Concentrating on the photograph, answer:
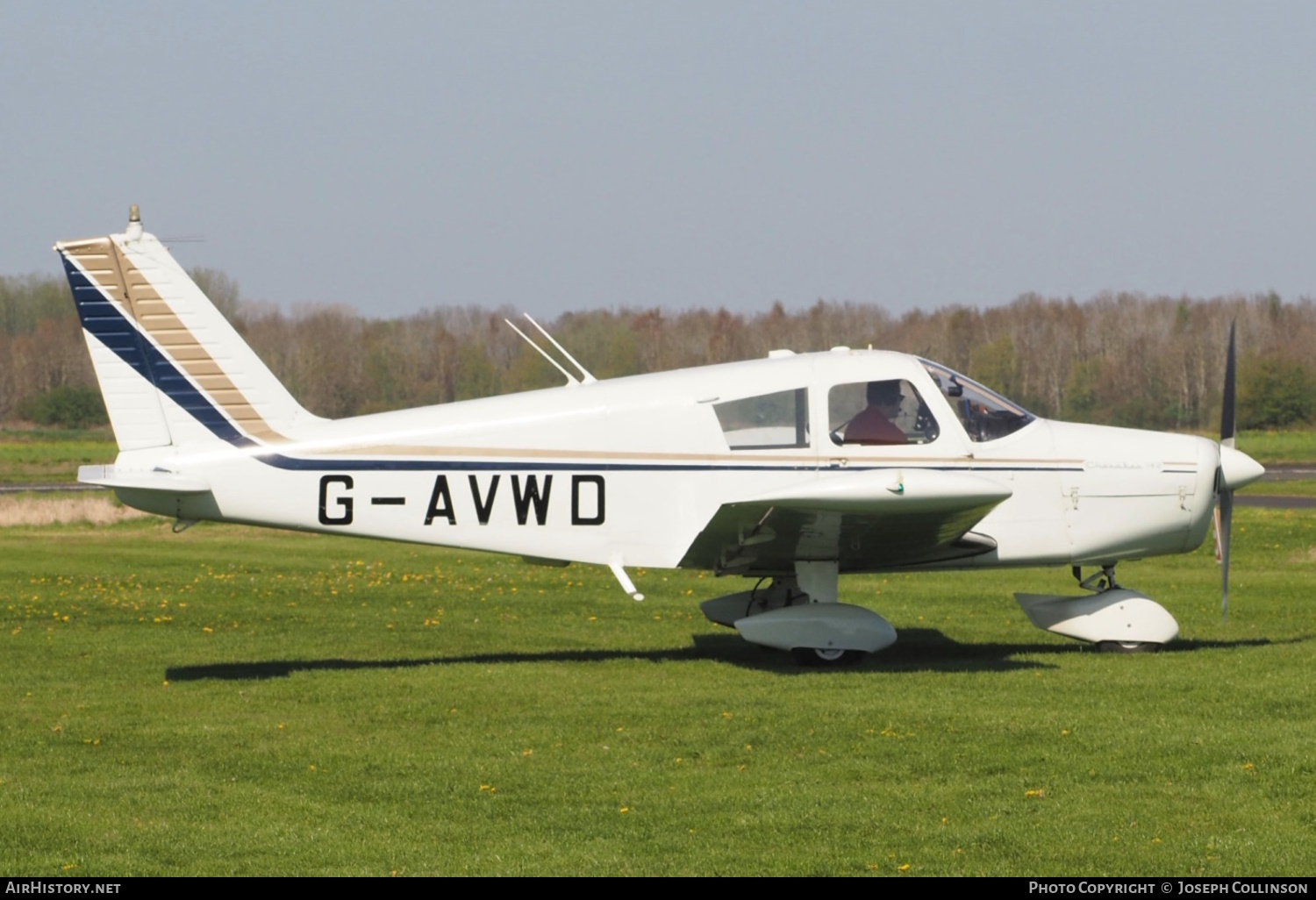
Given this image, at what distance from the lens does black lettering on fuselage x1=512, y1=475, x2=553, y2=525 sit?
10.8m

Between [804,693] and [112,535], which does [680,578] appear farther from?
[112,535]

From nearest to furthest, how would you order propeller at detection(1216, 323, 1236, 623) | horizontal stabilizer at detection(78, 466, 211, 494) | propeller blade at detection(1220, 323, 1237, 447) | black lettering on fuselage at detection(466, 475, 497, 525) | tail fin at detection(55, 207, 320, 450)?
horizontal stabilizer at detection(78, 466, 211, 494) < tail fin at detection(55, 207, 320, 450) < black lettering on fuselage at detection(466, 475, 497, 525) < propeller at detection(1216, 323, 1236, 623) < propeller blade at detection(1220, 323, 1237, 447)

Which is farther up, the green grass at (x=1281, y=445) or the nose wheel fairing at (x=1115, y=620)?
the green grass at (x=1281, y=445)

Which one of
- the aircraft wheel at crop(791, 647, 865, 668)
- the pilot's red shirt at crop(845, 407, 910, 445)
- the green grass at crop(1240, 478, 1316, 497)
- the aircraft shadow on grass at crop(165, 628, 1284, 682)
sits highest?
the pilot's red shirt at crop(845, 407, 910, 445)

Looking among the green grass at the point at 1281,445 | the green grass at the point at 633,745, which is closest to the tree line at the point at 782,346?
the green grass at the point at 1281,445

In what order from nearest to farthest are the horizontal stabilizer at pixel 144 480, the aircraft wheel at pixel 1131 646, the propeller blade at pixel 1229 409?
the horizontal stabilizer at pixel 144 480 → the aircraft wheel at pixel 1131 646 → the propeller blade at pixel 1229 409

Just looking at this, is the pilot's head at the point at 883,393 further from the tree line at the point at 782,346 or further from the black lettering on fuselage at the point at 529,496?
the tree line at the point at 782,346

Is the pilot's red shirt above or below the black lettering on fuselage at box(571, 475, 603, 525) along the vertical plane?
above

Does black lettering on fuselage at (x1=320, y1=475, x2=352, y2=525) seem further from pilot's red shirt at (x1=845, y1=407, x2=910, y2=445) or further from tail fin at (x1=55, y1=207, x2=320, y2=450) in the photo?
pilot's red shirt at (x1=845, y1=407, x2=910, y2=445)

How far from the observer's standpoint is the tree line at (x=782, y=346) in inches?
1831

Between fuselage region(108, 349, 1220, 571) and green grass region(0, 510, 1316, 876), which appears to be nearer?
green grass region(0, 510, 1316, 876)

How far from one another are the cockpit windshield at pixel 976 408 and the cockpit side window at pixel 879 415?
0.83 ft

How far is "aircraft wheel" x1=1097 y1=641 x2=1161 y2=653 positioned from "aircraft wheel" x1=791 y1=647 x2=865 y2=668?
207 cm

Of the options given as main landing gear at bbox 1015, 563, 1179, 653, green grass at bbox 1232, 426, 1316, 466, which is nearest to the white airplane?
main landing gear at bbox 1015, 563, 1179, 653
